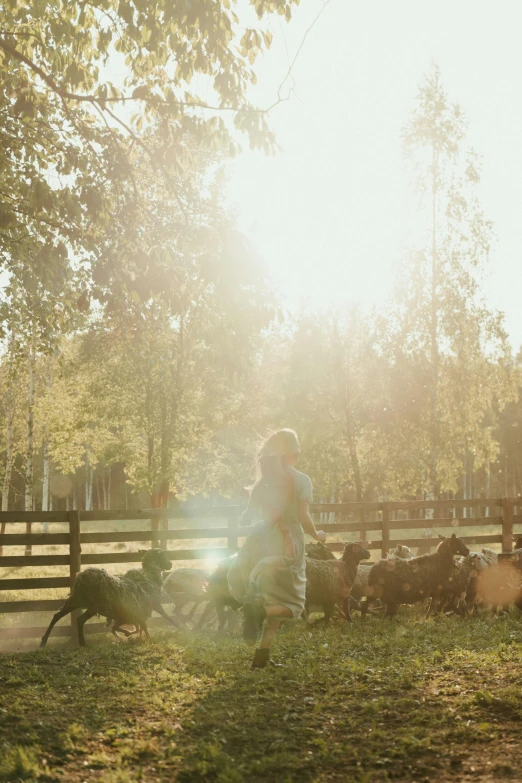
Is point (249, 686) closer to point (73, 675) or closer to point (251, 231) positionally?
point (73, 675)

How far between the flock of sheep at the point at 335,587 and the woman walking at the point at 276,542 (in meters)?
2.45

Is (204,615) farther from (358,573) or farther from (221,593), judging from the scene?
(358,573)

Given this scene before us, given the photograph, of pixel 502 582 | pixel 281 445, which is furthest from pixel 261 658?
pixel 502 582

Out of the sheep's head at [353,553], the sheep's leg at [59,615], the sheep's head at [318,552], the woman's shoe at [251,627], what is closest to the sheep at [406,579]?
the sheep's head at [353,553]

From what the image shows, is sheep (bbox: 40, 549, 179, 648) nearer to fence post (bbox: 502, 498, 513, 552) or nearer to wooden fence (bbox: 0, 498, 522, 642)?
wooden fence (bbox: 0, 498, 522, 642)

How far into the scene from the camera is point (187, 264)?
8406mm

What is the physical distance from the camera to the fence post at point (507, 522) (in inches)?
579

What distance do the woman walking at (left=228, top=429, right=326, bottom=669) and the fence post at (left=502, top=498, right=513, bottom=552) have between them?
855 centimetres

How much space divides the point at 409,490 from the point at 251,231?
76.6 feet

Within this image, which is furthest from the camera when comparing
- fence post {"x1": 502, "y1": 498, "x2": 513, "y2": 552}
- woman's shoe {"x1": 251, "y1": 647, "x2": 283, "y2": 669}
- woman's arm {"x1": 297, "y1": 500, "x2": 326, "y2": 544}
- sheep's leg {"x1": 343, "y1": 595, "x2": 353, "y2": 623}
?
fence post {"x1": 502, "y1": 498, "x2": 513, "y2": 552}

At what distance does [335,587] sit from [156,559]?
2496mm

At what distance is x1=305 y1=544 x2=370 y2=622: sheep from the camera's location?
9960mm

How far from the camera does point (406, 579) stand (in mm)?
10656

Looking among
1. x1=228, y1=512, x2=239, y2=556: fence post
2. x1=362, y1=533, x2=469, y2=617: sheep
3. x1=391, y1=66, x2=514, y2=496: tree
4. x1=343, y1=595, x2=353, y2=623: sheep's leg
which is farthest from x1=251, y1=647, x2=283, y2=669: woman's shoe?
x1=391, y1=66, x2=514, y2=496: tree
